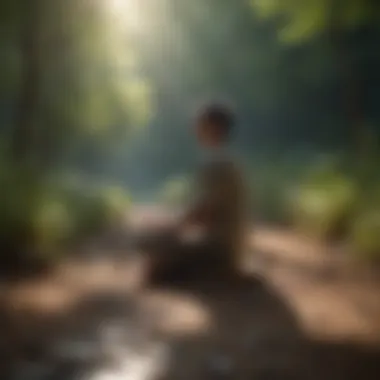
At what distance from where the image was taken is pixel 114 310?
1058mm

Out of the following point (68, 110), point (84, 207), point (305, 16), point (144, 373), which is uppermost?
point (305, 16)

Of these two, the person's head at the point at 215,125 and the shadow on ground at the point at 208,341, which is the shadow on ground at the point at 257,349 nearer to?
the shadow on ground at the point at 208,341

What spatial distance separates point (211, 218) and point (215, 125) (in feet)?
0.49

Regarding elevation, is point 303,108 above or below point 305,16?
below

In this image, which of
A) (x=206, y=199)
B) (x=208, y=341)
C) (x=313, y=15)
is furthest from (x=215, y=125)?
(x=208, y=341)

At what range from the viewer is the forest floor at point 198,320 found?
1.02 metres

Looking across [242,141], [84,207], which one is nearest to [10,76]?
[84,207]

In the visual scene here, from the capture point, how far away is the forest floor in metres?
1.02

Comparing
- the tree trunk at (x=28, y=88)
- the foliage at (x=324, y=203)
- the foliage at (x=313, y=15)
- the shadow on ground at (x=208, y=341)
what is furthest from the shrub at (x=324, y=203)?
the tree trunk at (x=28, y=88)

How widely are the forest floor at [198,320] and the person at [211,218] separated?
28mm

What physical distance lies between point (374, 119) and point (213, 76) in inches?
10.6

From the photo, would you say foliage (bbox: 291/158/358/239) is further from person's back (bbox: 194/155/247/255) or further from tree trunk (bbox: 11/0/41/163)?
tree trunk (bbox: 11/0/41/163)

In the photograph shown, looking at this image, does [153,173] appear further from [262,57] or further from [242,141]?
[262,57]

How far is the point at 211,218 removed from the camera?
1078mm
